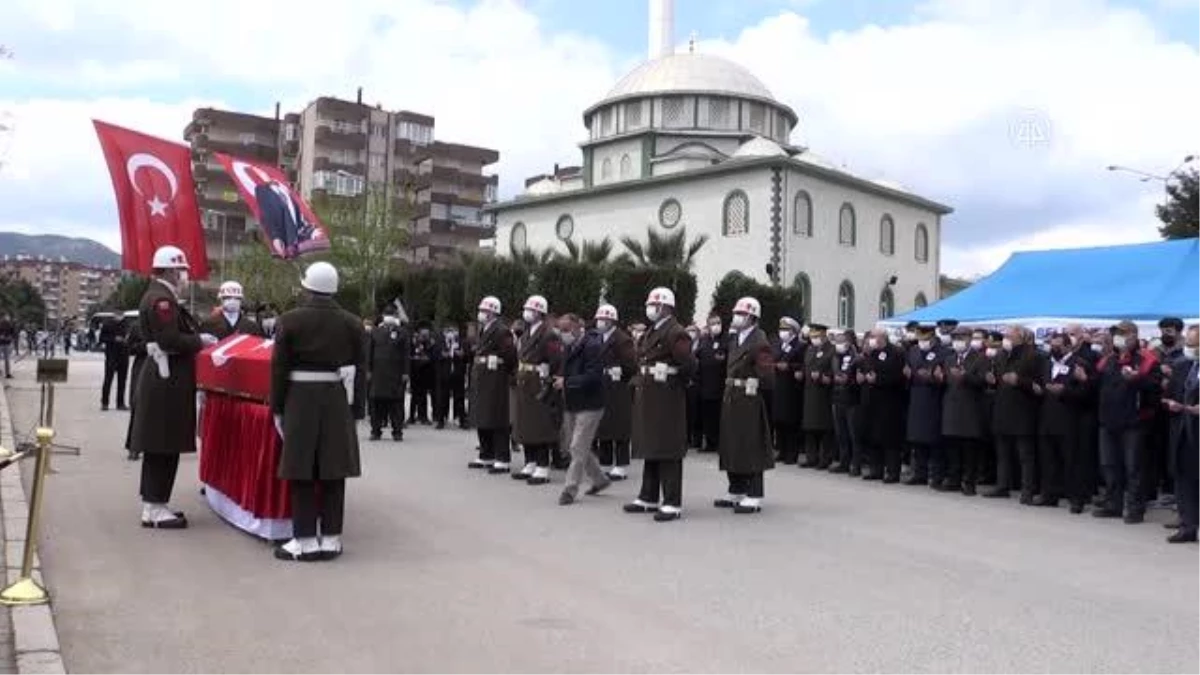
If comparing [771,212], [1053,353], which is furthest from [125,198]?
[771,212]

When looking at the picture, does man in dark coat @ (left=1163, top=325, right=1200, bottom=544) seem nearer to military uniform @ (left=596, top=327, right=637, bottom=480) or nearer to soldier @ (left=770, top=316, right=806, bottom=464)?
military uniform @ (left=596, top=327, right=637, bottom=480)

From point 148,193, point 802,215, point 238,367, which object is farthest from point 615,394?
point 802,215

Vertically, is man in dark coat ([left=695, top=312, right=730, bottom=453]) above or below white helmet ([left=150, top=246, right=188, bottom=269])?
below

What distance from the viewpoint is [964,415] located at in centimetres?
1343

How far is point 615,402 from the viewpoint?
47.7 feet

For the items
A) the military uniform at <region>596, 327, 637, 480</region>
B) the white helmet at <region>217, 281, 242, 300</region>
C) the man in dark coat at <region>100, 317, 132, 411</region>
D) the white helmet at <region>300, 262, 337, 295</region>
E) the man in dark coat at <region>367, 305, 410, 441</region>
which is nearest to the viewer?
the white helmet at <region>300, 262, 337, 295</region>

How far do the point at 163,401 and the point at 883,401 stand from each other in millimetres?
9079

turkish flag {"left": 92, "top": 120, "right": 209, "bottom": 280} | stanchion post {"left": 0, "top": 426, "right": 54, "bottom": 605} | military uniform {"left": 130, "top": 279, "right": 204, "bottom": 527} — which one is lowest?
stanchion post {"left": 0, "top": 426, "right": 54, "bottom": 605}

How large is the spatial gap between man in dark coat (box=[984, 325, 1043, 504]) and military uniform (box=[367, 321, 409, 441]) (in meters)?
9.16

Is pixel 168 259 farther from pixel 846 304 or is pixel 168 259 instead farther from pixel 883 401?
pixel 846 304

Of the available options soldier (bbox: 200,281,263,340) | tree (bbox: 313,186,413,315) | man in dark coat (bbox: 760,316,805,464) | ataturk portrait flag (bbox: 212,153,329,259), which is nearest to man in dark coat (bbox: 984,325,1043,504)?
man in dark coat (bbox: 760,316,805,464)

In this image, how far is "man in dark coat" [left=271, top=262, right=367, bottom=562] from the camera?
814cm

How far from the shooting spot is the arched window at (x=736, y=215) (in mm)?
54531

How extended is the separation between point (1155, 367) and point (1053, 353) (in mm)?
1351
